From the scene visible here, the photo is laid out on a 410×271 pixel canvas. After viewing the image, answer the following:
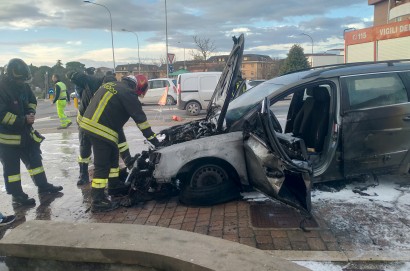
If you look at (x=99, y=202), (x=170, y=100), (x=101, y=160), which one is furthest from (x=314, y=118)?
(x=170, y=100)

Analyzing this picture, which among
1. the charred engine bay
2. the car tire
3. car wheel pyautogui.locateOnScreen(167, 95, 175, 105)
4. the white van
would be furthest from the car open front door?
car wheel pyautogui.locateOnScreen(167, 95, 175, 105)

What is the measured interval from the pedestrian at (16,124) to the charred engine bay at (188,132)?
1.88m

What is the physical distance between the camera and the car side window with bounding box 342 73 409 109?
15.2 ft

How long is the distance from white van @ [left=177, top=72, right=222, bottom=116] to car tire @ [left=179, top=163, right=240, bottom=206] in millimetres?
11894

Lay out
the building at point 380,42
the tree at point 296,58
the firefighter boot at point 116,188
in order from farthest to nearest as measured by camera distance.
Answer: the tree at point 296,58 → the building at point 380,42 → the firefighter boot at point 116,188

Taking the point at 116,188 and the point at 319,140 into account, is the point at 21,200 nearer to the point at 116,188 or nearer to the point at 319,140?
the point at 116,188

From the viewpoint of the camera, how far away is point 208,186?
4.59m

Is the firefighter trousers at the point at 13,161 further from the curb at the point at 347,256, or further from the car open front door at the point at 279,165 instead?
the curb at the point at 347,256

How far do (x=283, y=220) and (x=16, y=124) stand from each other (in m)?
3.57

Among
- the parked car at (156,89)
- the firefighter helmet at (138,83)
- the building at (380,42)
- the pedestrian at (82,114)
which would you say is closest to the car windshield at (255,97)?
the firefighter helmet at (138,83)

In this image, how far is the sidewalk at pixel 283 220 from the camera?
11.4ft

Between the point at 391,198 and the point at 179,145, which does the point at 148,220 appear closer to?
the point at 179,145

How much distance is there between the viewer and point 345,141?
4500 millimetres

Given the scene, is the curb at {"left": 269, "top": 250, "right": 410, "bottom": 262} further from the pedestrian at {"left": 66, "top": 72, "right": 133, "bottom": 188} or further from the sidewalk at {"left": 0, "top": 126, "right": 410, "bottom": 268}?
the pedestrian at {"left": 66, "top": 72, "right": 133, "bottom": 188}
